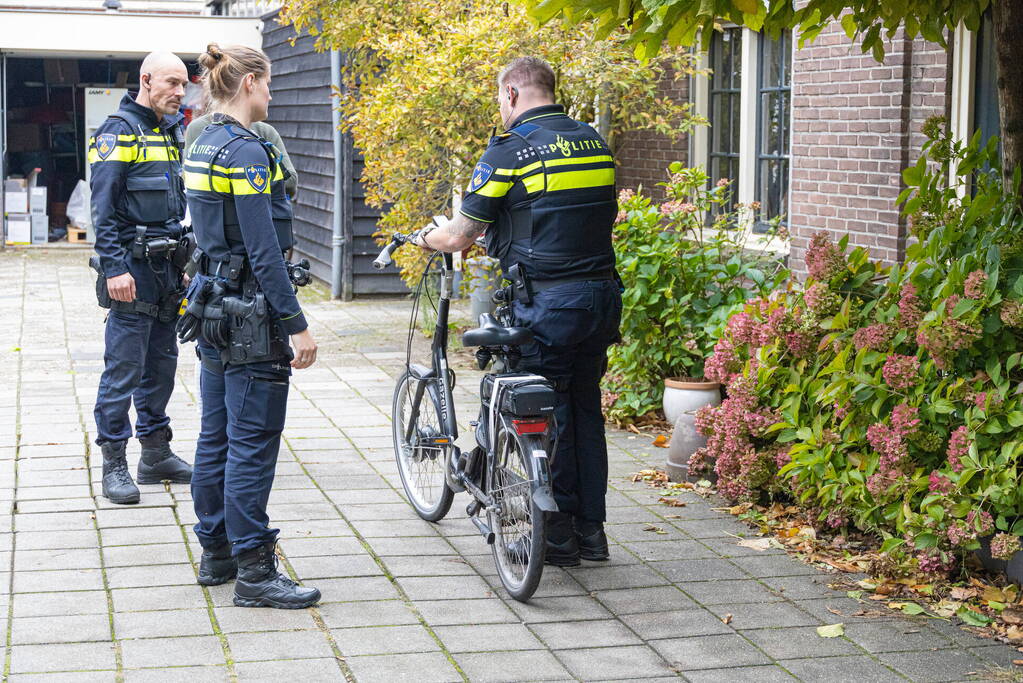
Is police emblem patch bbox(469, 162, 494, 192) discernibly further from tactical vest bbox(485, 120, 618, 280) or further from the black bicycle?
the black bicycle

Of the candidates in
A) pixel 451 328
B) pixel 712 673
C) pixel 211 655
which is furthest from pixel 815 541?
pixel 451 328

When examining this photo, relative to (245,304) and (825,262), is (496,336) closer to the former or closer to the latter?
(245,304)

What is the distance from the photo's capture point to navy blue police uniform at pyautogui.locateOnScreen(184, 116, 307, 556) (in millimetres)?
4379

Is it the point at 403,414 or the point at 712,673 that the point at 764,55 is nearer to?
the point at 403,414

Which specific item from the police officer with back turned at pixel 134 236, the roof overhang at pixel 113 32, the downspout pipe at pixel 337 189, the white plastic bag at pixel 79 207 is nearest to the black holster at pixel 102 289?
the police officer with back turned at pixel 134 236

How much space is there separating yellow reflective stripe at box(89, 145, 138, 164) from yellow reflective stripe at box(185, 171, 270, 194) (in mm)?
1592

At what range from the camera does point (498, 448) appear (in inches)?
194

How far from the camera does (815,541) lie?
5371 millimetres

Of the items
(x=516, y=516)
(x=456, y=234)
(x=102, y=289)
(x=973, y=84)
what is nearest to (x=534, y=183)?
(x=456, y=234)

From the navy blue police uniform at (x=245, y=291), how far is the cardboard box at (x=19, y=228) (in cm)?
1536

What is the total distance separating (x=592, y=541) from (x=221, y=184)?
2.03 meters

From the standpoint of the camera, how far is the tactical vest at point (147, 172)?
5988mm

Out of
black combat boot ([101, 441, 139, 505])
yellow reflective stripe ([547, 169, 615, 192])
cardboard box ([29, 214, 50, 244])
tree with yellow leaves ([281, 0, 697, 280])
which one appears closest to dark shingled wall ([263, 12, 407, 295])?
tree with yellow leaves ([281, 0, 697, 280])

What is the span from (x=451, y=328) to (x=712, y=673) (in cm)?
687
